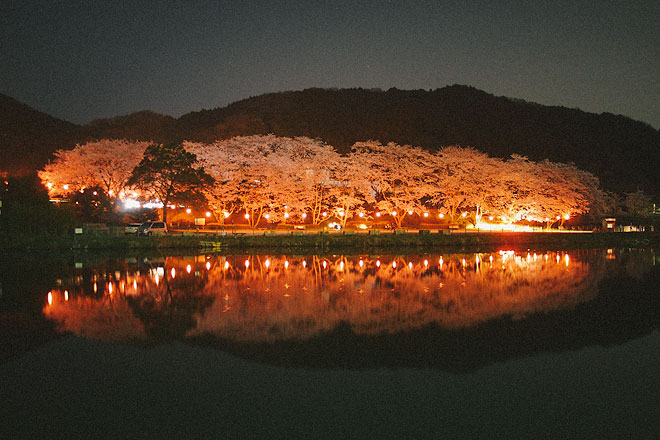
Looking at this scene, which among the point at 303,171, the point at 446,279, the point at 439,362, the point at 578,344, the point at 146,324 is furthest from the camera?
the point at 303,171

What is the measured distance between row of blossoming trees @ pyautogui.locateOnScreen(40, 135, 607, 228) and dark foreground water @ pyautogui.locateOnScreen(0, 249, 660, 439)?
20461 mm

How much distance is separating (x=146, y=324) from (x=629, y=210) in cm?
6506

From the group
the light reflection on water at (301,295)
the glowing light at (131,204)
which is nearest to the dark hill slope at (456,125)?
the glowing light at (131,204)

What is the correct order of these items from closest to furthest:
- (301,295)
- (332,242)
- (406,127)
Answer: (301,295)
(332,242)
(406,127)

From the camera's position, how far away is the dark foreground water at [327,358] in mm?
7234

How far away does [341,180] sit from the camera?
136ft

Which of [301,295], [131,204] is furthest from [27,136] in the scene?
[301,295]

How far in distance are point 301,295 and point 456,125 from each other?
7571 cm

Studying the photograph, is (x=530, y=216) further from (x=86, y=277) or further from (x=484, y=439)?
(x=484, y=439)

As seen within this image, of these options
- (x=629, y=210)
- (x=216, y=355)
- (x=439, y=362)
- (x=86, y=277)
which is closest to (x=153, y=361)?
(x=216, y=355)

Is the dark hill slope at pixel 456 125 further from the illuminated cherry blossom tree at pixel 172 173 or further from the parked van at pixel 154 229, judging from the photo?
the parked van at pixel 154 229

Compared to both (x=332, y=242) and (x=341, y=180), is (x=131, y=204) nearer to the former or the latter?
(x=341, y=180)

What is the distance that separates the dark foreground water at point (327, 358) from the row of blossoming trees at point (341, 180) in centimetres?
2046

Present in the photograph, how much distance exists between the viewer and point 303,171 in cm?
4006
